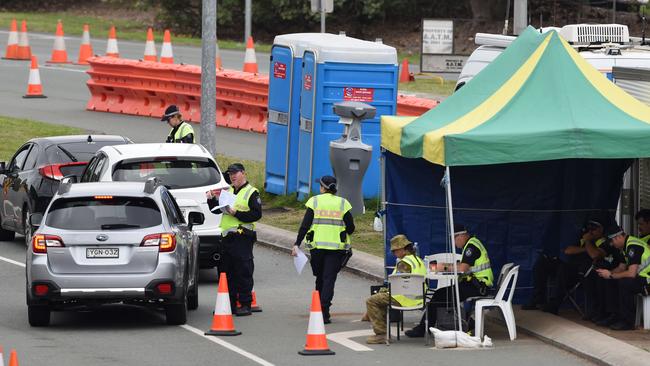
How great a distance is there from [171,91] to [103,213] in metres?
18.2

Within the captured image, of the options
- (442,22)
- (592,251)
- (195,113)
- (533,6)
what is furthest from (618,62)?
(533,6)

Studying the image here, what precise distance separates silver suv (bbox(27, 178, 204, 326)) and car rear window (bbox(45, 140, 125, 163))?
17.6 ft

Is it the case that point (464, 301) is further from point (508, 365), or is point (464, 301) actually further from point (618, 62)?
point (618, 62)

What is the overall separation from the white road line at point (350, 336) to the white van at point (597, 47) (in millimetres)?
4012

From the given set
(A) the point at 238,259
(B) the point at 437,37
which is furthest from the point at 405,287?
(B) the point at 437,37

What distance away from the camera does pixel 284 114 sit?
2420 centimetres

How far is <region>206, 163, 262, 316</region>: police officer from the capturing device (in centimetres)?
1587

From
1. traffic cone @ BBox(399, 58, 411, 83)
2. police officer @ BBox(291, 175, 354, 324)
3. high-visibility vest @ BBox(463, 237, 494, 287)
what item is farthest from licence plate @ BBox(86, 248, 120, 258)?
traffic cone @ BBox(399, 58, 411, 83)

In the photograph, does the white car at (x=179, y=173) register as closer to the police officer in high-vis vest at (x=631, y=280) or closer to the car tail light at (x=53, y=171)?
the car tail light at (x=53, y=171)

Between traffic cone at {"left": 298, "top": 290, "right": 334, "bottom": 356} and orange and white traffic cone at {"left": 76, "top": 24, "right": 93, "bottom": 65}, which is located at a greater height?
orange and white traffic cone at {"left": 76, "top": 24, "right": 93, "bottom": 65}

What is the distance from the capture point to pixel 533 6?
4919 centimetres

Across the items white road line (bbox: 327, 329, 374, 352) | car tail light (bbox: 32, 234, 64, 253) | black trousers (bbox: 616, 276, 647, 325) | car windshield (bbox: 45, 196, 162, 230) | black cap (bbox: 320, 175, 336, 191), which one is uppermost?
black cap (bbox: 320, 175, 336, 191)

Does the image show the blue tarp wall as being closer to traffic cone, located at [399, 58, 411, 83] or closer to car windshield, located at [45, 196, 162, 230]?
car windshield, located at [45, 196, 162, 230]

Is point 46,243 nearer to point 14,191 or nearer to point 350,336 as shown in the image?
point 350,336
